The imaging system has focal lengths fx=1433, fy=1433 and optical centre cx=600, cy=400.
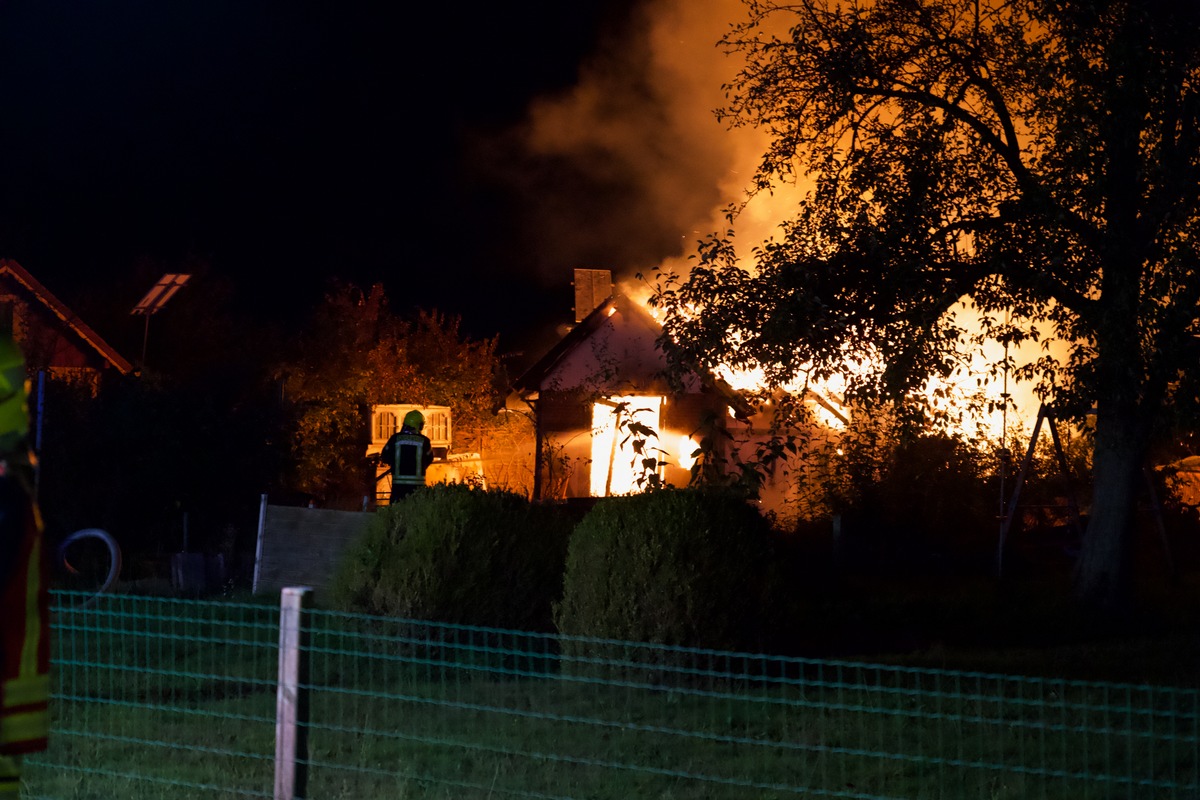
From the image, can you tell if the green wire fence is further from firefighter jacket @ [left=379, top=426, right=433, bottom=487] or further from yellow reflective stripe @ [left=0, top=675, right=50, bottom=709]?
firefighter jacket @ [left=379, top=426, right=433, bottom=487]

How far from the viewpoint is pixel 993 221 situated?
13891mm

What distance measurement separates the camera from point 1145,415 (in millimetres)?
14461

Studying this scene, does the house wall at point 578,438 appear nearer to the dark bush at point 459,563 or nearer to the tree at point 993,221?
the tree at point 993,221

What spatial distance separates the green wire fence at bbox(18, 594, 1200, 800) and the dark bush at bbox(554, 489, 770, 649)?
0.20 metres

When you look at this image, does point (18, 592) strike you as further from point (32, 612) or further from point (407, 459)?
point (407, 459)

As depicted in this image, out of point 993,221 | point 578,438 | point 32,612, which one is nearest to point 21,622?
point 32,612

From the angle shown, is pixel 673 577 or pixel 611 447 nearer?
pixel 673 577

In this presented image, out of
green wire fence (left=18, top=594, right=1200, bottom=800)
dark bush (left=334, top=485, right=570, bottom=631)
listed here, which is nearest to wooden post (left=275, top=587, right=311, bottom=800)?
green wire fence (left=18, top=594, right=1200, bottom=800)

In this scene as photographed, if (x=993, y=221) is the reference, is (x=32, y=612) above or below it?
below

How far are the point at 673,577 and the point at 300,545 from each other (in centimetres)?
654

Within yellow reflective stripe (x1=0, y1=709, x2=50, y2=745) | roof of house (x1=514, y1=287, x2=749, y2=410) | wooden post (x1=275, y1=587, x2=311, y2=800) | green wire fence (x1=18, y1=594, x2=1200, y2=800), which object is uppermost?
roof of house (x1=514, y1=287, x2=749, y2=410)

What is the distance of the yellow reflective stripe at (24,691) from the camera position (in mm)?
2828

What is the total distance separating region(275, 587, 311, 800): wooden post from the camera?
5.34 meters

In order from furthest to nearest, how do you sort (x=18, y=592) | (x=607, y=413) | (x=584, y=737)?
(x=607, y=413) → (x=584, y=737) → (x=18, y=592)
